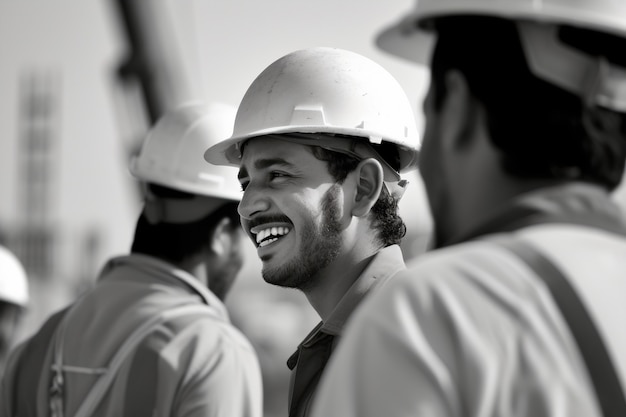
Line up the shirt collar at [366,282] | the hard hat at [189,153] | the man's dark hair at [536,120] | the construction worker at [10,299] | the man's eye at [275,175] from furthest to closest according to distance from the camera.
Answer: the construction worker at [10,299] → the hard hat at [189,153] → the man's eye at [275,175] → the shirt collar at [366,282] → the man's dark hair at [536,120]

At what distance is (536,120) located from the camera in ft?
7.30

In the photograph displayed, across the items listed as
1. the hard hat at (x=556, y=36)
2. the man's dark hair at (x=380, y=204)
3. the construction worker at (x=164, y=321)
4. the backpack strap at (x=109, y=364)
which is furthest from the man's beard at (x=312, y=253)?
the hard hat at (x=556, y=36)

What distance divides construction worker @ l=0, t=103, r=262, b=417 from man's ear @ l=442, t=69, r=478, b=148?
248cm

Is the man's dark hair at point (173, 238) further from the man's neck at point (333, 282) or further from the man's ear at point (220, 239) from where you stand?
the man's neck at point (333, 282)

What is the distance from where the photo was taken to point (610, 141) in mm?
2258

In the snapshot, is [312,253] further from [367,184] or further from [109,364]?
[109,364]

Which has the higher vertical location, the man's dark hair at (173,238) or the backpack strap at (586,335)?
the backpack strap at (586,335)

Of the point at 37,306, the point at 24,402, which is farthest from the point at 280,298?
the point at 24,402

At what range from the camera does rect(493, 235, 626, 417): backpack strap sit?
192 centimetres

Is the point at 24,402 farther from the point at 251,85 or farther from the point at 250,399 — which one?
the point at 251,85

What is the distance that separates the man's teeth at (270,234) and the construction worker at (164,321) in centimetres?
78

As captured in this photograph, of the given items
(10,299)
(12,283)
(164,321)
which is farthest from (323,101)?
(12,283)

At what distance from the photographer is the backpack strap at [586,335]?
1925 mm

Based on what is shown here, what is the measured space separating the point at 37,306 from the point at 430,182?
48191 millimetres
